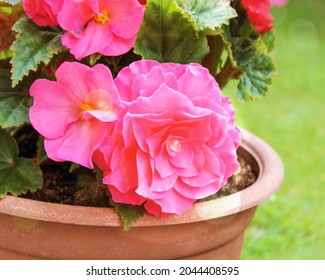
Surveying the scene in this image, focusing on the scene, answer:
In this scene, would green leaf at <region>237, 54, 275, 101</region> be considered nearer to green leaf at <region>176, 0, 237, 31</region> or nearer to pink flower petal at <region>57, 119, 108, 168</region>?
green leaf at <region>176, 0, 237, 31</region>

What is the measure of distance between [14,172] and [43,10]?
1.12 feet

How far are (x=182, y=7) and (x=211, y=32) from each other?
8 centimetres

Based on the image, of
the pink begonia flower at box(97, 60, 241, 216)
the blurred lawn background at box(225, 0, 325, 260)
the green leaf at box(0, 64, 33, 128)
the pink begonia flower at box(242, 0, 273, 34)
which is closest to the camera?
the pink begonia flower at box(97, 60, 241, 216)

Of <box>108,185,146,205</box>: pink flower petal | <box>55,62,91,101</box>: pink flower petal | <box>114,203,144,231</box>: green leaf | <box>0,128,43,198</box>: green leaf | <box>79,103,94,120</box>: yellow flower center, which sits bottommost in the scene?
<box>0,128,43,198</box>: green leaf

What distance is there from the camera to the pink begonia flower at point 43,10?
1208 mm

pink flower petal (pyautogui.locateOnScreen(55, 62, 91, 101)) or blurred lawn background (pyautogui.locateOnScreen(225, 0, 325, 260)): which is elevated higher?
pink flower petal (pyautogui.locateOnScreen(55, 62, 91, 101))

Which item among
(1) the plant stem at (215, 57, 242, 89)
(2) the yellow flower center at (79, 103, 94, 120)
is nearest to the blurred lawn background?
(1) the plant stem at (215, 57, 242, 89)

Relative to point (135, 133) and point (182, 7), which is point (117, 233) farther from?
point (182, 7)

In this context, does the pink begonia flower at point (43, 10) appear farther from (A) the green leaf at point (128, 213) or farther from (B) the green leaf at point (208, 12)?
(A) the green leaf at point (128, 213)

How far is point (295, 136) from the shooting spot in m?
3.27

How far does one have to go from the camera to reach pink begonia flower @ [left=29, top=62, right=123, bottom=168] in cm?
121

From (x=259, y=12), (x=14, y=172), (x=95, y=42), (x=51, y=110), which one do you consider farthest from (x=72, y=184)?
(x=259, y=12)

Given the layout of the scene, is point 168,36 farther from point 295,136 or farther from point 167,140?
point 295,136
